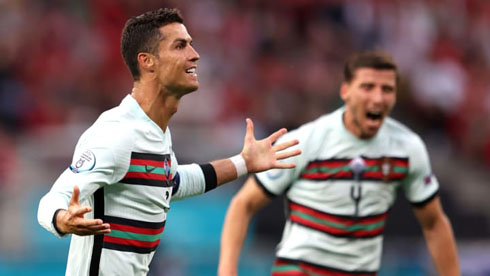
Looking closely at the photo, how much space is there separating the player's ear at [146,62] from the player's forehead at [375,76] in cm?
211

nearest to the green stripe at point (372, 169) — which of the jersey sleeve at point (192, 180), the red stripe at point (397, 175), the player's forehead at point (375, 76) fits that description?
the red stripe at point (397, 175)

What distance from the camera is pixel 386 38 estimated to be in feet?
48.6

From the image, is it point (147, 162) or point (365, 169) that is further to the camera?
point (365, 169)

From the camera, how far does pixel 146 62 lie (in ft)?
16.3

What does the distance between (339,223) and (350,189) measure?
0.23 metres

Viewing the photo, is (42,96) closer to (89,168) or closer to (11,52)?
(11,52)

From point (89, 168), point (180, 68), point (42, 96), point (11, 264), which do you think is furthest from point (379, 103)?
point (42, 96)

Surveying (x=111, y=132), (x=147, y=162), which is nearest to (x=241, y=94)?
(x=147, y=162)

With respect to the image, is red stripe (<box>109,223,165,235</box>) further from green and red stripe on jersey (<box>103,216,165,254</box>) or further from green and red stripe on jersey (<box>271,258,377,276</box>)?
green and red stripe on jersey (<box>271,258,377,276</box>)

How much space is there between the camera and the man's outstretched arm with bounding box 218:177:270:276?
21.1ft

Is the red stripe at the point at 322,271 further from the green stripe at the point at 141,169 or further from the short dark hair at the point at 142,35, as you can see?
the short dark hair at the point at 142,35

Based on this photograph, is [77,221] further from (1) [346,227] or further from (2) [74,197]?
(1) [346,227]

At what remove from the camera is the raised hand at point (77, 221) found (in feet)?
13.7

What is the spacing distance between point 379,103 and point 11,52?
25.6ft
